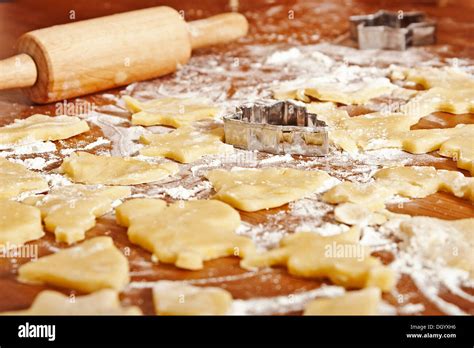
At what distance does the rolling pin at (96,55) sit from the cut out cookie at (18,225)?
87 centimetres

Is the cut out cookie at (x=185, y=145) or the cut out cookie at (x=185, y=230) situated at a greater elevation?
the cut out cookie at (x=185, y=145)

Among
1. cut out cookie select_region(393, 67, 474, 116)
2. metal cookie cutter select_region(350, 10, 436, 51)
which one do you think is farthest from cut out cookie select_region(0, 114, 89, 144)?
metal cookie cutter select_region(350, 10, 436, 51)

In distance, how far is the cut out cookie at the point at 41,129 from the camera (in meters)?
2.00

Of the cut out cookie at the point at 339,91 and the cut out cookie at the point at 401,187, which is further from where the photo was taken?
the cut out cookie at the point at 339,91

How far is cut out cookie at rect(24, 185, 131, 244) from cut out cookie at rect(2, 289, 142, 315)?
25cm

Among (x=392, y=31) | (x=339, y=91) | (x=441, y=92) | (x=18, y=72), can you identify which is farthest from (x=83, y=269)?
(x=392, y=31)

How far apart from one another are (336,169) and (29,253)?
31.3 inches

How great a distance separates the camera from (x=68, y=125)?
2.07 meters

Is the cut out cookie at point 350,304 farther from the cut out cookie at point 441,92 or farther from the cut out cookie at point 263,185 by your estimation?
the cut out cookie at point 441,92

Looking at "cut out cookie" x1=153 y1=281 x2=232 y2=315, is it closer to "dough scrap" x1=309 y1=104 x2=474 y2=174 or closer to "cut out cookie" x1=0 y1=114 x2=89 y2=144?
"dough scrap" x1=309 y1=104 x2=474 y2=174

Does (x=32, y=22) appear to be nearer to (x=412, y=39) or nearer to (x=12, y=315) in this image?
(x=412, y=39)

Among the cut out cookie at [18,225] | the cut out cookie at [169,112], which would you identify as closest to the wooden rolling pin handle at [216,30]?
the cut out cookie at [169,112]

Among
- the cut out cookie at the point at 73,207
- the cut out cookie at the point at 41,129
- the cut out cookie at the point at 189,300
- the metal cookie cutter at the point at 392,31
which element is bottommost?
the cut out cookie at the point at 189,300
